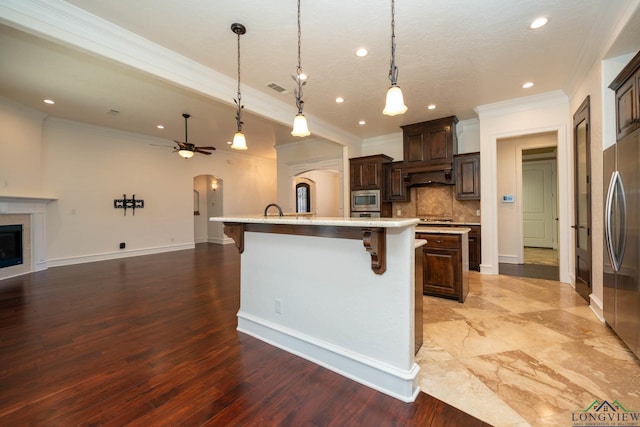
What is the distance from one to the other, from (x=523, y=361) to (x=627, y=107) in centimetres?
236

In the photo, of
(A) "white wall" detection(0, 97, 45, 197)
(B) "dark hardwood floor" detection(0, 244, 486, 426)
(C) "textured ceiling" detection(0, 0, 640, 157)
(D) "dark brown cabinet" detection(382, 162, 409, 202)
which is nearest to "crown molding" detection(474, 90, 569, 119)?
(C) "textured ceiling" detection(0, 0, 640, 157)

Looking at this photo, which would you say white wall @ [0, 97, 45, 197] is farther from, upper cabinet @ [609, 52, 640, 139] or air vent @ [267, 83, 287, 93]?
upper cabinet @ [609, 52, 640, 139]

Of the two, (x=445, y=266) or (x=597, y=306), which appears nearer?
(x=597, y=306)

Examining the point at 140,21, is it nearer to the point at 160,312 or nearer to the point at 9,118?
the point at 160,312

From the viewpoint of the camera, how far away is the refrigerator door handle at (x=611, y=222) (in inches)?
89.6

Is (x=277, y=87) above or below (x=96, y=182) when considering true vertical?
above

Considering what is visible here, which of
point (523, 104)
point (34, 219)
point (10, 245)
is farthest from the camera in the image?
point (34, 219)

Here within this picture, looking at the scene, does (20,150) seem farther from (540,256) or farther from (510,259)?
(540,256)

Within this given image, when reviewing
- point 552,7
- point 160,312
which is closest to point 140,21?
point 160,312

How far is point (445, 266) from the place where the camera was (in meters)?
3.49

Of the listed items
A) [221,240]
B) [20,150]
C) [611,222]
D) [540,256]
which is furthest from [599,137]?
[221,240]

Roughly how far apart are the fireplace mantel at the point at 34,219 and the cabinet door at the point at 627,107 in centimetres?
849

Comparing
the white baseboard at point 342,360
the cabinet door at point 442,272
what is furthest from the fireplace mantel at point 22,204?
the cabinet door at point 442,272

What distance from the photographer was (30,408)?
1.68 m
